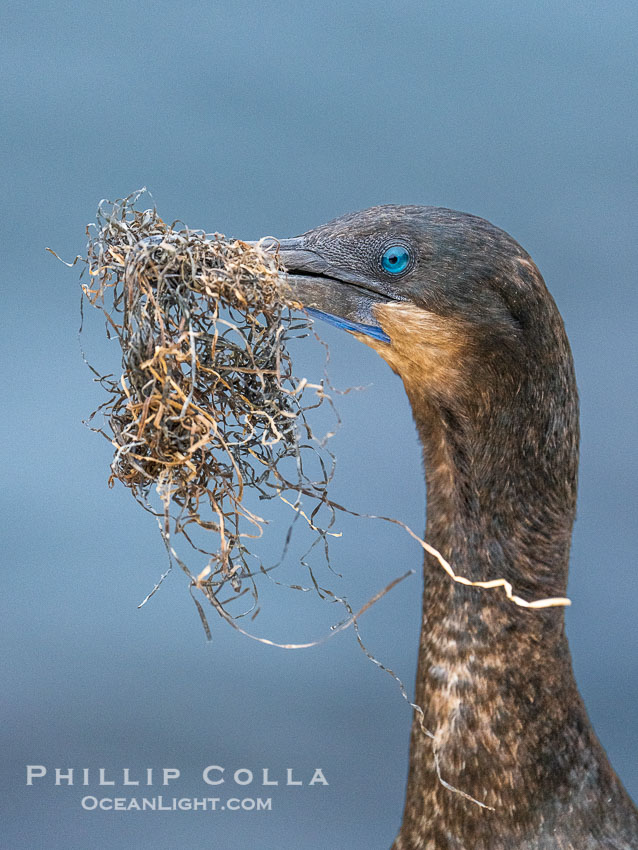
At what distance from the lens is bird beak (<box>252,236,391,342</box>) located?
260 centimetres

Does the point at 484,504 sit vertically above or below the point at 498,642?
above

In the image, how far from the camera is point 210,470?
8.70 ft

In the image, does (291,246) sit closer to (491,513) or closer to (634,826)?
(491,513)

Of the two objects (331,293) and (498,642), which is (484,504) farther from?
(331,293)

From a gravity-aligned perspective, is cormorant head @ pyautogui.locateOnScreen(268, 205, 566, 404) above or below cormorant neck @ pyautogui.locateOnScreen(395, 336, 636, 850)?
above

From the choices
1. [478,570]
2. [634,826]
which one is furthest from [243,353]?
[634,826]

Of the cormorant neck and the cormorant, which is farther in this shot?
the cormorant neck

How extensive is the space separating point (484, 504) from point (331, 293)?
0.48 metres

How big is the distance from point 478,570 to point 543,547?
0.44 feet

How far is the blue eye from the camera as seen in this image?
2.57m

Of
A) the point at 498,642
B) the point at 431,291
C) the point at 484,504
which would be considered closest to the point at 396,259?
the point at 431,291

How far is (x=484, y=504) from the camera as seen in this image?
272 centimetres

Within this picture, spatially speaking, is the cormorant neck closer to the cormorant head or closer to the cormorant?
the cormorant

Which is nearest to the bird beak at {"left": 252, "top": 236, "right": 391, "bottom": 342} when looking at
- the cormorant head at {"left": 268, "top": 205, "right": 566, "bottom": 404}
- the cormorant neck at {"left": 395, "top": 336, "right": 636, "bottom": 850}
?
the cormorant head at {"left": 268, "top": 205, "right": 566, "bottom": 404}
